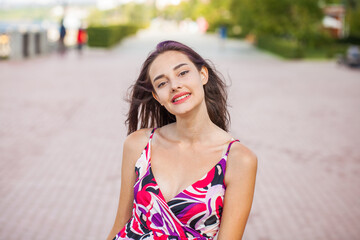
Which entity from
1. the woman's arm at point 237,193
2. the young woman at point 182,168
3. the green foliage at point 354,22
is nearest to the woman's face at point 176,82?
the young woman at point 182,168

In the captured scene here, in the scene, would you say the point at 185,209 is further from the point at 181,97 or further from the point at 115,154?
the point at 115,154

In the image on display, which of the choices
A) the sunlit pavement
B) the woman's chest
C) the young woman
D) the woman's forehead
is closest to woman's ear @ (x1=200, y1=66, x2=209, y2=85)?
the young woman

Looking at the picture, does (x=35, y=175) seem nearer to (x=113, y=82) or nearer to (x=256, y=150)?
(x=256, y=150)

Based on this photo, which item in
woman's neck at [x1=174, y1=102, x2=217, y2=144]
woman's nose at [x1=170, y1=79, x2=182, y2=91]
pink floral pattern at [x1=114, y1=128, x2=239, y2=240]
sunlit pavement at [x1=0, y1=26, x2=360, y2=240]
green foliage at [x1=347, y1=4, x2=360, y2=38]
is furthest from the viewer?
green foliage at [x1=347, y1=4, x2=360, y2=38]

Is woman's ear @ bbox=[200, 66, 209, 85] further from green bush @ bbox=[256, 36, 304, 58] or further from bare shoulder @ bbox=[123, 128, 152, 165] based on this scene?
green bush @ bbox=[256, 36, 304, 58]

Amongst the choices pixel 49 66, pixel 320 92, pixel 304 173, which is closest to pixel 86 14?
pixel 49 66

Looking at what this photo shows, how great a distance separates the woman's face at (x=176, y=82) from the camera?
2.15 metres

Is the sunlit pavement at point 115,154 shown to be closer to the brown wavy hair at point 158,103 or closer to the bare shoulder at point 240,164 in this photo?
the brown wavy hair at point 158,103

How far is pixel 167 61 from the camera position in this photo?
86.0 inches

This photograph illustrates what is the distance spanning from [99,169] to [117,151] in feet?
3.18

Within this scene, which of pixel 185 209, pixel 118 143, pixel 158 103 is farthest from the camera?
pixel 118 143

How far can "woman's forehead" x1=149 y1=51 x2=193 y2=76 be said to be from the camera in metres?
2.17

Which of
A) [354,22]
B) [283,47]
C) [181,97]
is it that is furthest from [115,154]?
[354,22]

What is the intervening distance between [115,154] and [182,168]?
513cm
